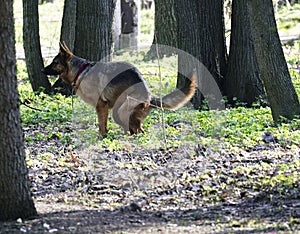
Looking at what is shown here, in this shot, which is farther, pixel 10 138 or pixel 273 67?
pixel 273 67

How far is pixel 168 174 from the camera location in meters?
7.94

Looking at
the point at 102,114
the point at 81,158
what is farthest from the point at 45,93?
the point at 81,158

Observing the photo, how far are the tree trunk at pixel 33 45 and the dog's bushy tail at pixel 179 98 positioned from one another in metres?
4.74

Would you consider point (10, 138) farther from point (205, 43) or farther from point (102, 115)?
point (205, 43)

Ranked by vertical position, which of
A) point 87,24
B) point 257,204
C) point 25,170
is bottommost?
point 257,204

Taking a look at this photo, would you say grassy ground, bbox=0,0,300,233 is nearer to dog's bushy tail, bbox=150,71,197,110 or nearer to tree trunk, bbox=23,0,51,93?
dog's bushy tail, bbox=150,71,197,110

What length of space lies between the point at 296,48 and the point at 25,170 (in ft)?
52.4

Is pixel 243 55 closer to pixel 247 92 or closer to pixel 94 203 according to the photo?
pixel 247 92

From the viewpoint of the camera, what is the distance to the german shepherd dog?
1017 cm

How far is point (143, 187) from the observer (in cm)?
747

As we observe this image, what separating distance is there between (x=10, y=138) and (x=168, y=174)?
2.81m

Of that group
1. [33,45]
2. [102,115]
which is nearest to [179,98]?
[102,115]

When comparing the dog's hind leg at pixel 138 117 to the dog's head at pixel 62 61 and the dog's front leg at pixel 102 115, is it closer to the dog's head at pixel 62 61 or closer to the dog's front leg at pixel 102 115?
the dog's front leg at pixel 102 115

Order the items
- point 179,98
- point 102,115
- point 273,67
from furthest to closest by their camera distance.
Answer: point 273,67 < point 102,115 < point 179,98
